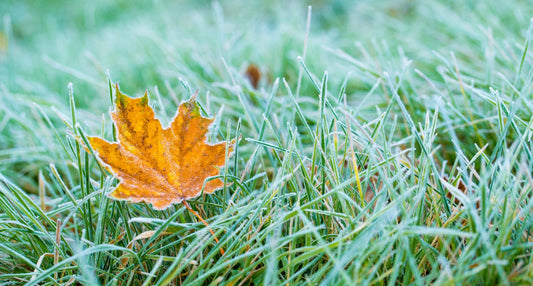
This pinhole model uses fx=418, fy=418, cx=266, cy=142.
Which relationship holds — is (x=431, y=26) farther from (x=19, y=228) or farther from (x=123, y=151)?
(x=19, y=228)

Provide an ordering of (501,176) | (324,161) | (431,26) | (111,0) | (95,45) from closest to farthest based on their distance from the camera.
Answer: (501,176)
(324,161)
(431,26)
(95,45)
(111,0)

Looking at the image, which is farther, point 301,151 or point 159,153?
point 301,151

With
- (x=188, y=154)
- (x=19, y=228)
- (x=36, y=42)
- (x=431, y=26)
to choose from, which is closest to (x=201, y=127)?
(x=188, y=154)
